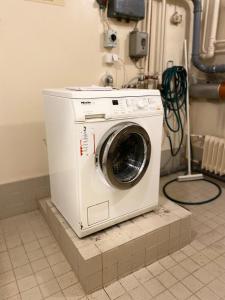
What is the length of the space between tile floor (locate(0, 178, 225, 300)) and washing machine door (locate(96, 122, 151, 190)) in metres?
0.62

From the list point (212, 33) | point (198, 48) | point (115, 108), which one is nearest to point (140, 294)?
point (115, 108)

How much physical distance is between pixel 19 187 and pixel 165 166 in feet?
5.83

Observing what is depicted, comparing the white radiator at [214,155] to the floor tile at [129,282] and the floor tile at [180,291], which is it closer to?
the floor tile at [180,291]

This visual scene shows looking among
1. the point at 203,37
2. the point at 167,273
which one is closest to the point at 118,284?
the point at 167,273

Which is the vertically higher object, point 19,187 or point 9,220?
point 19,187

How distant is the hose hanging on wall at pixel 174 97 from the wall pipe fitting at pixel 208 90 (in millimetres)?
119

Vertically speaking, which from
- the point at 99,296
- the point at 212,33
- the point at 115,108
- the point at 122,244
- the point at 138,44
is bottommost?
the point at 99,296

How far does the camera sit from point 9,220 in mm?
2104

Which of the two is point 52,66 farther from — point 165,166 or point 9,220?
point 165,166

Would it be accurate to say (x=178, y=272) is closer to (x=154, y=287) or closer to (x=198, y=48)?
(x=154, y=287)

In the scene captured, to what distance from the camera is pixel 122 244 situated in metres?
1.47

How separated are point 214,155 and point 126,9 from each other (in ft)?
5.93

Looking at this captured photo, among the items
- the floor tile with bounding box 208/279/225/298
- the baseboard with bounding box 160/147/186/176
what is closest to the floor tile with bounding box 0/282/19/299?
the floor tile with bounding box 208/279/225/298

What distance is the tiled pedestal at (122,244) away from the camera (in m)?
1.40
